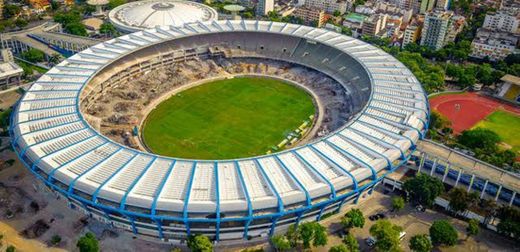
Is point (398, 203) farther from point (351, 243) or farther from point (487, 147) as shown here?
point (487, 147)

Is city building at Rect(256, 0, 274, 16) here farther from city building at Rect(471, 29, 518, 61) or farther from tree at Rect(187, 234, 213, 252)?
tree at Rect(187, 234, 213, 252)

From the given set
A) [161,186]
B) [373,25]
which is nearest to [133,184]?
[161,186]

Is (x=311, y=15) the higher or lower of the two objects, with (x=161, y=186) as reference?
higher

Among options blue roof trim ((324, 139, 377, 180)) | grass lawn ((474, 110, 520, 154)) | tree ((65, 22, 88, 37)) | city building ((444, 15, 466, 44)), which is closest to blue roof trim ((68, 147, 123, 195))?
blue roof trim ((324, 139, 377, 180))

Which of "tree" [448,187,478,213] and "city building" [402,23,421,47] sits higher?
"city building" [402,23,421,47]

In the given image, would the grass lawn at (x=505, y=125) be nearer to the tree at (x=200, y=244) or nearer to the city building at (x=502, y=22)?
the city building at (x=502, y=22)

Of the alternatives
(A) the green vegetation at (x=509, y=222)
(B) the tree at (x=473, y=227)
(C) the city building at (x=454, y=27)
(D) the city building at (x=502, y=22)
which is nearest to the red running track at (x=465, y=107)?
(C) the city building at (x=454, y=27)
